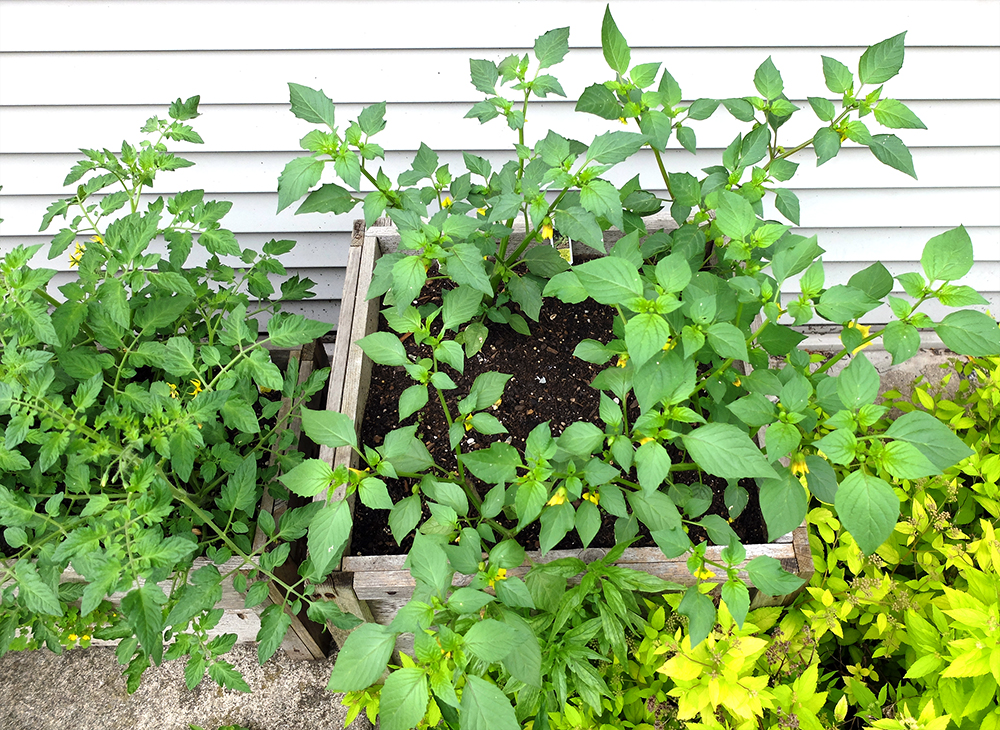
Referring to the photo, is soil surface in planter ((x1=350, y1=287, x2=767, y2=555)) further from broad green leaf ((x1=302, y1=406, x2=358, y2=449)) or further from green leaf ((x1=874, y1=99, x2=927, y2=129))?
green leaf ((x1=874, y1=99, x2=927, y2=129))

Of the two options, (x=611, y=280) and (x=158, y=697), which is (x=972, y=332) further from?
(x=158, y=697)

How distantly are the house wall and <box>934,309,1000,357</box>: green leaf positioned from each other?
1285mm

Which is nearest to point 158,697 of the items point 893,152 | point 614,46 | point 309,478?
point 309,478

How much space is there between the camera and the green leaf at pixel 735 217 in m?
1.53

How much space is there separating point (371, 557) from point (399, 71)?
1.55 metres

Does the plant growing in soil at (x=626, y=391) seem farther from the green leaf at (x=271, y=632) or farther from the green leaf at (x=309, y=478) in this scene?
the green leaf at (x=271, y=632)

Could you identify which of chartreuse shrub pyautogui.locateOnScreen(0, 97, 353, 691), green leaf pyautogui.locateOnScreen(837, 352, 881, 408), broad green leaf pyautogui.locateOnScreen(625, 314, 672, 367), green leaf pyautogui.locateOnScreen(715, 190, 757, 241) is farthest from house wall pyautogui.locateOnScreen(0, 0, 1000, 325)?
green leaf pyautogui.locateOnScreen(837, 352, 881, 408)

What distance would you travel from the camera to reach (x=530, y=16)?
7.07 ft

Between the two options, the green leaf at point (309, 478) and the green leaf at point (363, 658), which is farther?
the green leaf at point (309, 478)

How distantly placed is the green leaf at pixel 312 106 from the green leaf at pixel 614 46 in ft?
2.27

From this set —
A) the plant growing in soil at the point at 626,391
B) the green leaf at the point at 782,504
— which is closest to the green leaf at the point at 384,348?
the plant growing in soil at the point at 626,391

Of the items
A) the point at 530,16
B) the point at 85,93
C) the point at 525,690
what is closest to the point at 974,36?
the point at 530,16

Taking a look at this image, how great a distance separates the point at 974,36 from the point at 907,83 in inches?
8.7

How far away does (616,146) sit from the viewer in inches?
61.7
